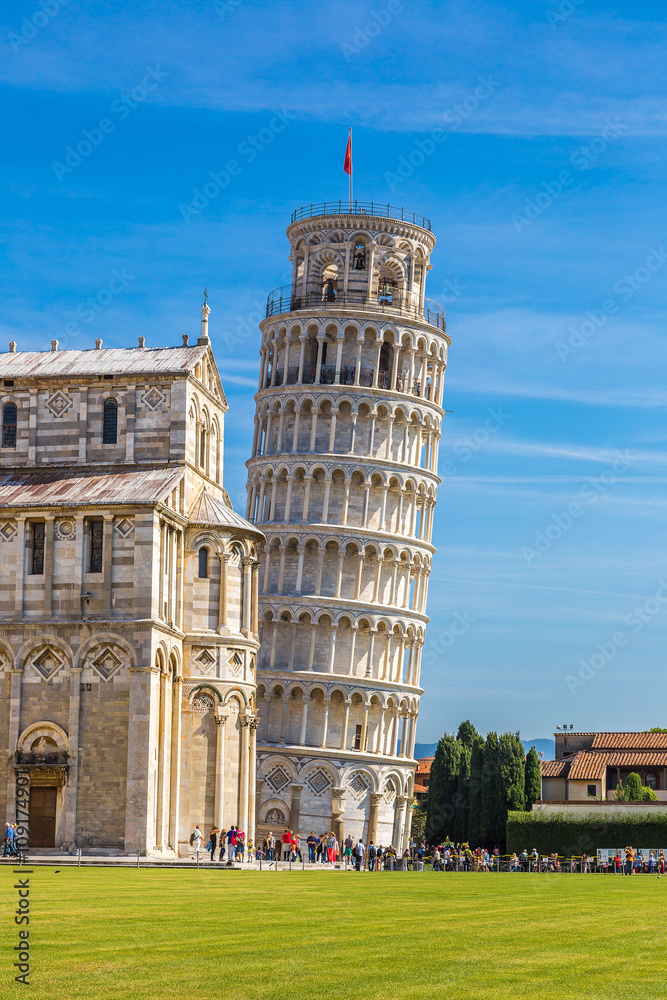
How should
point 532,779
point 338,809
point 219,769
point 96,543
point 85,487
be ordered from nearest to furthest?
point 96,543 → point 85,487 → point 219,769 → point 338,809 → point 532,779

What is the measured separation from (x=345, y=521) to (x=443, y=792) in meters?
23.0

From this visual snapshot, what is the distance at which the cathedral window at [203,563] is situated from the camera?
60125 millimetres

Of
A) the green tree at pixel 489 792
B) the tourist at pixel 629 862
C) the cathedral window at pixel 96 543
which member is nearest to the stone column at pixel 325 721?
the green tree at pixel 489 792

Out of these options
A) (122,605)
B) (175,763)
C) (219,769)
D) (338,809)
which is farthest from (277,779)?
(122,605)

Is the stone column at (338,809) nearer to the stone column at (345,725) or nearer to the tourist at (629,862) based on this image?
the stone column at (345,725)

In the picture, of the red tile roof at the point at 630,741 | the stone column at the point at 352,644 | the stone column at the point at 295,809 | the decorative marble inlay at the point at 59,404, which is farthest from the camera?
the red tile roof at the point at 630,741

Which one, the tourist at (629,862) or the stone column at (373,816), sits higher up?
the tourist at (629,862)

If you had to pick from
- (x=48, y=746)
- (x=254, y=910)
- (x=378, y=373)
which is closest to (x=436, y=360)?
(x=378, y=373)

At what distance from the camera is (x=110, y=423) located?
61.4 metres

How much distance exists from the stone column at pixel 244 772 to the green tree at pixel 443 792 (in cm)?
4219

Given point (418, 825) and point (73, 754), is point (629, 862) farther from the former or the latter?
point (418, 825)

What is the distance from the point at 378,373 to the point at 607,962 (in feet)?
249

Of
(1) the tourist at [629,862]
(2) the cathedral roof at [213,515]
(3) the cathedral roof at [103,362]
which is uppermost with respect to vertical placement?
(3) the cathedral roof at [103,362]

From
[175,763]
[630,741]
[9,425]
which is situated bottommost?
[630,741]
